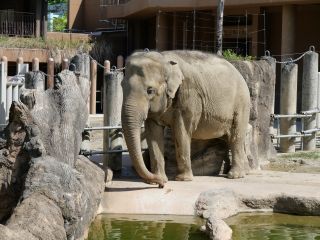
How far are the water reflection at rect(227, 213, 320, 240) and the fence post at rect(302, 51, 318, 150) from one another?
5.01 metres

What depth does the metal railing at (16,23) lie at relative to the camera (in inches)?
Result: 997

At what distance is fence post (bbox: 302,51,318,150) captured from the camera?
1323cm

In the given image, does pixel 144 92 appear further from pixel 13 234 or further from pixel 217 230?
pixel 13 234

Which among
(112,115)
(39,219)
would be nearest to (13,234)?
(39,219)

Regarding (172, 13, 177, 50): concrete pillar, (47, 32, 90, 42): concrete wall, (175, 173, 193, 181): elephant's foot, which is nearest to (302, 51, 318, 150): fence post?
(175, 173, 193, 181): elephant's foot

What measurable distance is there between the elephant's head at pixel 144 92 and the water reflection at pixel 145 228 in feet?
2.05

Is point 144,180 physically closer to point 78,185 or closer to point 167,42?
point 78,185

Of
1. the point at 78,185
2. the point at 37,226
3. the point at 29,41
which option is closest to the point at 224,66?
the point at 78,185

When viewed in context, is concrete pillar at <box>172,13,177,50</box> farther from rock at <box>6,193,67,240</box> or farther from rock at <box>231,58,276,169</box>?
rock at <box>6,193,67,240</box>

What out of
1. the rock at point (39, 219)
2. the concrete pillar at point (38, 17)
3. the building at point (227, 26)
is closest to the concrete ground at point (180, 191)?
the rock at point (39, 219)

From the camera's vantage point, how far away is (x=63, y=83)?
23.5ft

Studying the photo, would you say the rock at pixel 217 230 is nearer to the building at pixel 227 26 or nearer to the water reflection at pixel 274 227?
the water reflection at pixel 274 227

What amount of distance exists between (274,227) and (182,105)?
2.06 metres

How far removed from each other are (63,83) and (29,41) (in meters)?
16.8
